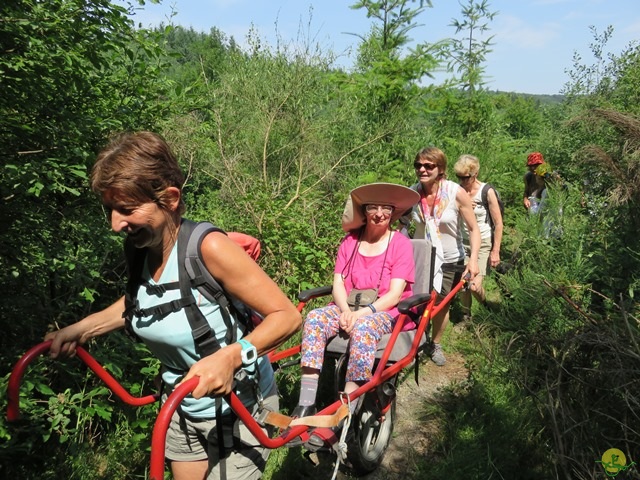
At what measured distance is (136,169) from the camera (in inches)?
67.0

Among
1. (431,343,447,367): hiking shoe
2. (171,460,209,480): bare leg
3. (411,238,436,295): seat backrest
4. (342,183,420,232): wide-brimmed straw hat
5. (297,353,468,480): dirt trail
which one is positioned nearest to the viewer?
(171,460,209,480): bare leg

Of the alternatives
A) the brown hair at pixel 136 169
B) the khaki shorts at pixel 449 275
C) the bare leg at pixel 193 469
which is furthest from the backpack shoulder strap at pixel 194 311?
the khaki shorts at pixel 449 275

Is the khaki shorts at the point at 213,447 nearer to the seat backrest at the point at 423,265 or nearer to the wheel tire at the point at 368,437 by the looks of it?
the wheel tire at the point at 368,437

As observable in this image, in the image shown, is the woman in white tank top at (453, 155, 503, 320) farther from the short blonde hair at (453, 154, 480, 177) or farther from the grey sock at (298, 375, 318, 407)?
the grey sock at (298, 375, 318, 407)

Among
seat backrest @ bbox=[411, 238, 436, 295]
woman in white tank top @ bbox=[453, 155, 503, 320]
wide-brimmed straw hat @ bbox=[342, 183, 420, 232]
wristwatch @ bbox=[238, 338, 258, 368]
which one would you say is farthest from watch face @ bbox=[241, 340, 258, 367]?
woman in white tank top @ bbox=[453, 155, 503, 320]

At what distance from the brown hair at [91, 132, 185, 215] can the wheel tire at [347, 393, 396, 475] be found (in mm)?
2169

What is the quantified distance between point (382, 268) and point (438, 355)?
183 centimetres

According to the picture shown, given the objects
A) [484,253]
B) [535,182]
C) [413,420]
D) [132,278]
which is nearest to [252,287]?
[132,278]

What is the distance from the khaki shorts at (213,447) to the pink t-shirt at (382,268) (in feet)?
6.25

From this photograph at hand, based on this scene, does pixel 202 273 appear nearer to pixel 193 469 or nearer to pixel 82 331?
pixel 82 331

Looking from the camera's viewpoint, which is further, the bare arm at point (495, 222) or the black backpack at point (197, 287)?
the bare arm at point (495, 222)

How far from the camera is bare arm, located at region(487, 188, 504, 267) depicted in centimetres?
561

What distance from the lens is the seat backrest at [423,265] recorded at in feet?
13.7

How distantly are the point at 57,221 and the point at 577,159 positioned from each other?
3985 mm
